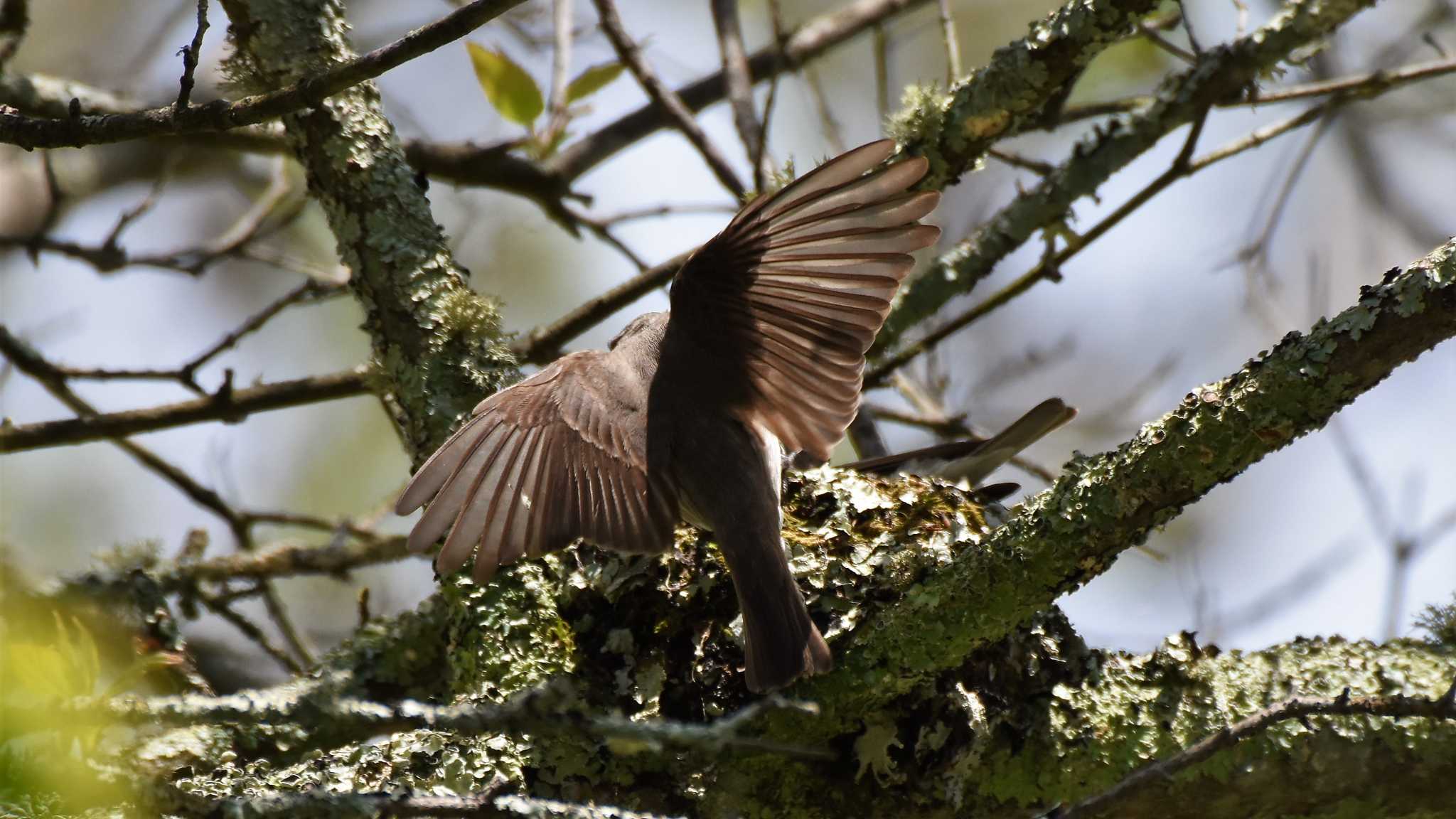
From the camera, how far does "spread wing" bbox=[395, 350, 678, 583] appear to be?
268 centimetres

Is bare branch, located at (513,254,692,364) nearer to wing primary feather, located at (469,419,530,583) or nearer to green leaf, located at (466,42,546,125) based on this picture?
green leaf, located at (466,42,546,125)

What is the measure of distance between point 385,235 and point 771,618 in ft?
4.44

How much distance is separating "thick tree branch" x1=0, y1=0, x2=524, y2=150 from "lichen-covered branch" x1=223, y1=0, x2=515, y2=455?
2.71 feet

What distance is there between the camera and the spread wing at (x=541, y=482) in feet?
8.78

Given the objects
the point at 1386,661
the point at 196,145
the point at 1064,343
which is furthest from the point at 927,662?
the point at 196,145

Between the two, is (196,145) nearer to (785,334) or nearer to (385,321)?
(385,321)

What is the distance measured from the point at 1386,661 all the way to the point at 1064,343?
8.73 ft

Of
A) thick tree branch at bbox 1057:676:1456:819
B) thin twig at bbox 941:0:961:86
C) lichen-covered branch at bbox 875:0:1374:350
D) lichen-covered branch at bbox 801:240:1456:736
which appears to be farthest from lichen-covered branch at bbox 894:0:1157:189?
thick tree branch at bbox 1057:676:1456:819

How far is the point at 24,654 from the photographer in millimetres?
1408

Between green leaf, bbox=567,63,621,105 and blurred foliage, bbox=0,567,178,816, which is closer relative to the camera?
blurred foliage, bbox=0,567,178,816

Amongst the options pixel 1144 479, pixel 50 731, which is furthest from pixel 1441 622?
pixel 50 731

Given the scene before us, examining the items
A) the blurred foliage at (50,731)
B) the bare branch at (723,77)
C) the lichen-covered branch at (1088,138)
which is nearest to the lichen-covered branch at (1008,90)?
the lichen-covered branch at (1088,138)

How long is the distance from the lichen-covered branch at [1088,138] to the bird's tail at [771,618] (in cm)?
113

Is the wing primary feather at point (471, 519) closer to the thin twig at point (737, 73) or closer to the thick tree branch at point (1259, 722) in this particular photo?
the thick tree branch at point (1259, 722)
